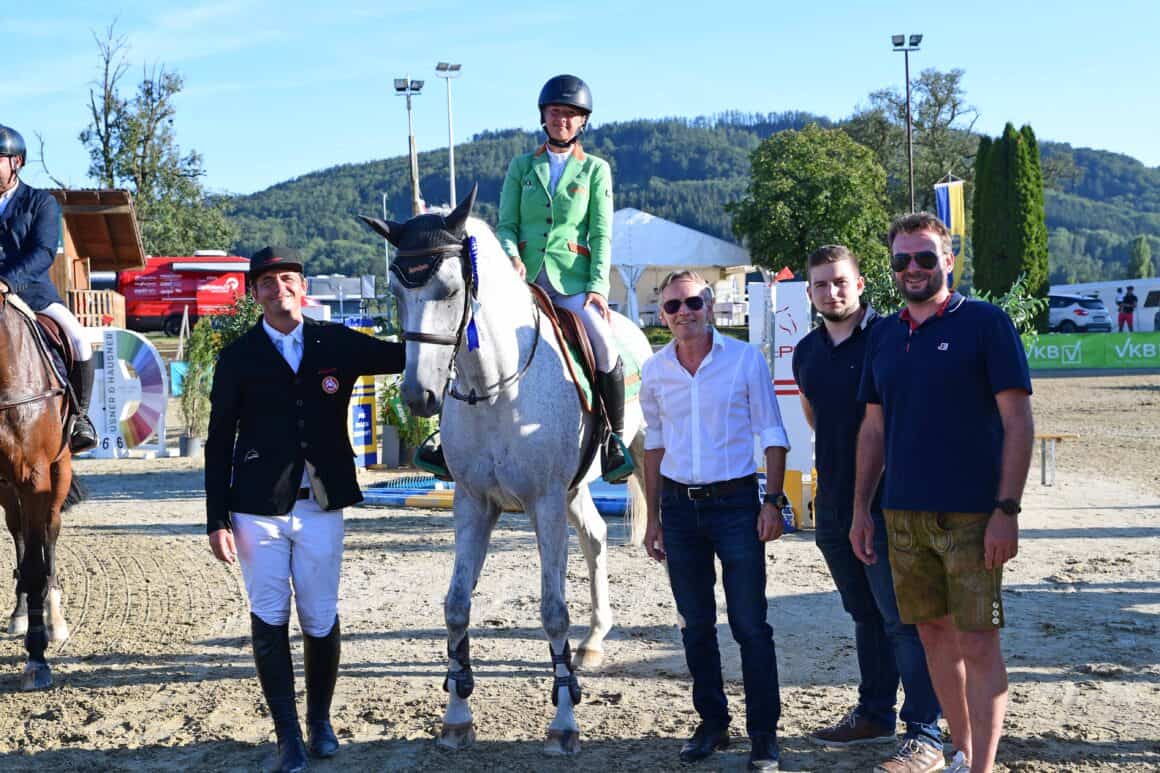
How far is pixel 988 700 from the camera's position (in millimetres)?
3807

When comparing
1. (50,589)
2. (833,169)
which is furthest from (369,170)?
(50,589)

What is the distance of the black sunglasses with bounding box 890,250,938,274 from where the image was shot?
12.7 feet

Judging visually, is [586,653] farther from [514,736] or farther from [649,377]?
[649,377]

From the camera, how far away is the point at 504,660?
625 centimetres

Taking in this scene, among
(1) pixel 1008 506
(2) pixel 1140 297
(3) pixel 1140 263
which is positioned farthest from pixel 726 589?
(3) pixel 1140 263

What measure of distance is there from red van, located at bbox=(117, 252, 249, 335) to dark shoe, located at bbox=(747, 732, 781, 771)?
132 feet

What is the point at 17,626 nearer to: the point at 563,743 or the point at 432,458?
the point at 432,458

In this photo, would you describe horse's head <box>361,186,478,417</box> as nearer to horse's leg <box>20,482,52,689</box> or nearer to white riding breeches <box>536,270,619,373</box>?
white riding breeches <box>536,270,619,373</box>

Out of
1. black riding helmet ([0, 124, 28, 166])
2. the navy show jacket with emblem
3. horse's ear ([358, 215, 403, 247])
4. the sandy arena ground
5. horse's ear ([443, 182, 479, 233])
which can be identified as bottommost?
the sandy arena ground

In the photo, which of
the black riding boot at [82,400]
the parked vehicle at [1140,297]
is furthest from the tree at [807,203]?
the black riding boot at [82,400]

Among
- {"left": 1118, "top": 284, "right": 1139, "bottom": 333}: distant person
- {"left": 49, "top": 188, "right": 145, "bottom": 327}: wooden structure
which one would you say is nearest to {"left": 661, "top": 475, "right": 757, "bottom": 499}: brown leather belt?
{"left": 49, "top": 188, "right": 145, "bottom": 327}: wooden structure

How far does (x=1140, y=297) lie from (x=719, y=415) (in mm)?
47546

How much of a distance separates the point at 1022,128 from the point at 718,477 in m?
42.8

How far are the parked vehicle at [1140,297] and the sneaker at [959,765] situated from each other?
136 ft
